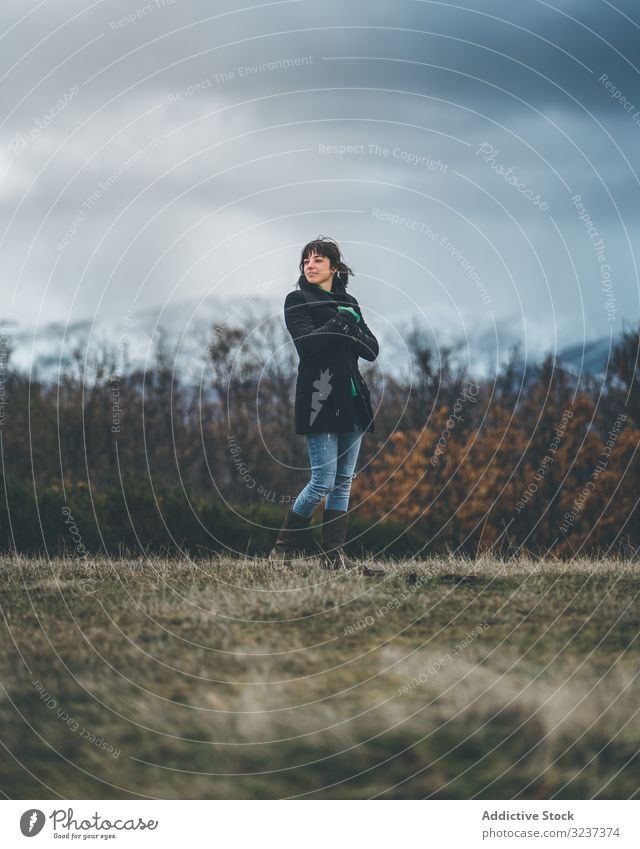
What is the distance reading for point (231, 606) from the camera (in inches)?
227

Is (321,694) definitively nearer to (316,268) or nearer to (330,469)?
(330,469)

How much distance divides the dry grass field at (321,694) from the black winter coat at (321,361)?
1.42 metres

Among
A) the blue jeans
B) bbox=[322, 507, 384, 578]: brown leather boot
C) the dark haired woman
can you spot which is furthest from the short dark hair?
bbox=[322, 507, 384, 578]: brown leather boot

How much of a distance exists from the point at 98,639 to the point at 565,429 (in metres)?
14.9

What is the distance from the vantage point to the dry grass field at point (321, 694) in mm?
3666

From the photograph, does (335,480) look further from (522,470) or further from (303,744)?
(522,470)

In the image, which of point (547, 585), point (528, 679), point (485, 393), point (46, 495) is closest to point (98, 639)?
point (528, 679)

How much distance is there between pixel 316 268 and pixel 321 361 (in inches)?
30.0

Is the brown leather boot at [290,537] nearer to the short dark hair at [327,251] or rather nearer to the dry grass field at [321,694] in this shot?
the dry grass field at [321,694]

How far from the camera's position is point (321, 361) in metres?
7.08

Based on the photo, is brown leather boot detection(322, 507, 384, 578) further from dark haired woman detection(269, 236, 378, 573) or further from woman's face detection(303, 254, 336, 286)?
woman's face detection(303, 254, 336, 286)

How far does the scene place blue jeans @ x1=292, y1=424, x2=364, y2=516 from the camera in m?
7.09

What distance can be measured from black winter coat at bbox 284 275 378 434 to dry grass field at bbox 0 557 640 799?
55.7 inches

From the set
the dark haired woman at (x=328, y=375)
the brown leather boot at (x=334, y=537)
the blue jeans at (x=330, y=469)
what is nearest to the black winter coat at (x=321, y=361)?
the dark haired woman at (x=328, y=375)
